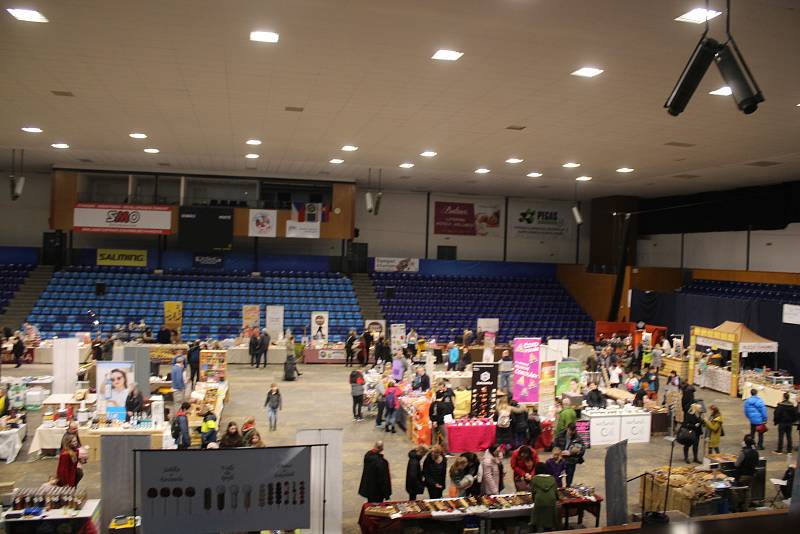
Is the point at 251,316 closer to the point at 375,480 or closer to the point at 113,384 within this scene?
the point at 113,384

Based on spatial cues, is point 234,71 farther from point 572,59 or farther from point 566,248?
point 566,248

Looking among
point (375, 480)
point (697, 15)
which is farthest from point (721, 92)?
point (375, 480)

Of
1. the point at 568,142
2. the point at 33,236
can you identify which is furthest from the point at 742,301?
the point at 33,236

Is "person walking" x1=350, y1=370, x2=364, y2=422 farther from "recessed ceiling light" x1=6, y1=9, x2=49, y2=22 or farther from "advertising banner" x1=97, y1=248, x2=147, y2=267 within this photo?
"advertising banner" x1=97, y1=248, x2=147, y2=267

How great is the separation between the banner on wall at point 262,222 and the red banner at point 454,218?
8879mm

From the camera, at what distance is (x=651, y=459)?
12.2 meters

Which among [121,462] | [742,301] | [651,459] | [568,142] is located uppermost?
[568,142]

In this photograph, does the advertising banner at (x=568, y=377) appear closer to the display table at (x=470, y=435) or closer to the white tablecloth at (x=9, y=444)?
the display table at (x=470, y=435)

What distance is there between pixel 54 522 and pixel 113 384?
5.03 meters

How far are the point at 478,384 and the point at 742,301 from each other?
43.3 ft

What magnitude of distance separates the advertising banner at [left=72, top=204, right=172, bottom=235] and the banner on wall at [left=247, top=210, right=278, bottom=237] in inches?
134

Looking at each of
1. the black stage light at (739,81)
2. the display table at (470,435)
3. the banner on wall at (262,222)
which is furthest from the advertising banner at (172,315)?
the black stage light at (739,81)

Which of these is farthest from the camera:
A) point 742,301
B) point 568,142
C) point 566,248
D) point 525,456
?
point 566,248

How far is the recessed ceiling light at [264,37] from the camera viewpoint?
26.5 feet
